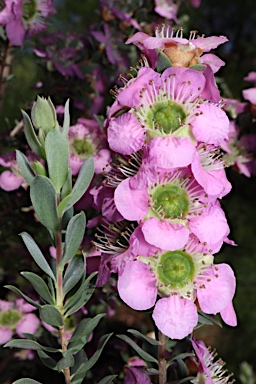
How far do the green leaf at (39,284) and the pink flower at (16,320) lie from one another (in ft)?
1.12

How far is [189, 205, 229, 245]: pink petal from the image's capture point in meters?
0.46

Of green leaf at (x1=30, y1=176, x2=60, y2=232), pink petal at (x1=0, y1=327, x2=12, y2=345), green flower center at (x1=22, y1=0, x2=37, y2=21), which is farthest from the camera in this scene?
green flower center at (x1=22, y1=0, x2=37, y2=21)

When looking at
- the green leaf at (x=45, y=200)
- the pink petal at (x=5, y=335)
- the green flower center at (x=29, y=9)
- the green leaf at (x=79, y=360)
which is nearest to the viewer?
the green leaf at (x=45, y=200)

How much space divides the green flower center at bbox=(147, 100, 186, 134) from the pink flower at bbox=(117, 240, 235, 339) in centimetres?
10

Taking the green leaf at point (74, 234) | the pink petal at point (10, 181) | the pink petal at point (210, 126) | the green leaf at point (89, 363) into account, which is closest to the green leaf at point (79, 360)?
the green leaf at point (89, 363)

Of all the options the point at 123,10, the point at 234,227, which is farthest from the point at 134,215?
the point at 234,227

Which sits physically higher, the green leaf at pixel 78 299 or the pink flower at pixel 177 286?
the pink flower at pixel 177 286

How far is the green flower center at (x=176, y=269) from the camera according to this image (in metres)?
0.49

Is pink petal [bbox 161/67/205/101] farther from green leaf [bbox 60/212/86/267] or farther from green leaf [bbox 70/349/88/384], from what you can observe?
green leaf [bbox 70/349/88/384]

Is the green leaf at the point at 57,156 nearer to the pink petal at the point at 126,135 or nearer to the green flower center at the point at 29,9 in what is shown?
the pink petal at the point at 126,135

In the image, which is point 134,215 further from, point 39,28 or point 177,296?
point 39,28

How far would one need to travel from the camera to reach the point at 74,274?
478mm

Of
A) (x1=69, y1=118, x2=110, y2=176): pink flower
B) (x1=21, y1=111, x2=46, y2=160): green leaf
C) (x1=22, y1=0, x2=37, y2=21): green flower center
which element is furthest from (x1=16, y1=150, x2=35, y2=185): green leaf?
(x1=22, y1=0, x2=37, y2=21): green flower center

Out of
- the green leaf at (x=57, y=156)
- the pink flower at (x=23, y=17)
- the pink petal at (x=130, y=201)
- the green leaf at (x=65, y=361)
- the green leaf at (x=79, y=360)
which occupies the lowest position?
the green leaf at (x=79, y=360)
